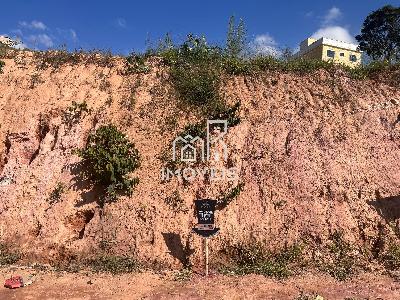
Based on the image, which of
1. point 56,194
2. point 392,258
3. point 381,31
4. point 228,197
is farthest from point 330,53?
point 56,194

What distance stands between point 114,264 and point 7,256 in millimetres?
2347

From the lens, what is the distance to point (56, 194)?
1022 centimetres

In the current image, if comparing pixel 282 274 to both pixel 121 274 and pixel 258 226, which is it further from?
pixel 121 274

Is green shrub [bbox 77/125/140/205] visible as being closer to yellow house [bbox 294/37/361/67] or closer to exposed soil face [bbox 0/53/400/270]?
exposed soil face [bbox 0/53/400/270]

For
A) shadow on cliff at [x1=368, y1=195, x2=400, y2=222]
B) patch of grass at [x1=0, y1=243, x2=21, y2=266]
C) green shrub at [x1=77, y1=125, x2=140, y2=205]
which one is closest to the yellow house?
shadow on cliff at [x1=368, y1=195, x2=400, y2=222]

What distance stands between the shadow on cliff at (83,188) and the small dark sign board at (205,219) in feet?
8.41

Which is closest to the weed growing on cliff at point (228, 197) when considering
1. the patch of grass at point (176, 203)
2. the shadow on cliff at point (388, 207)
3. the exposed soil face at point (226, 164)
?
the exposed soil face at point (226, 164)

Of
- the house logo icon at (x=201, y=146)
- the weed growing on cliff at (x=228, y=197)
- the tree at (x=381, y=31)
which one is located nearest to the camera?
the weed growing on cliff at (x=228, y=197)

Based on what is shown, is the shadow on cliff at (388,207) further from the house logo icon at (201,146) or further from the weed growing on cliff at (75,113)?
the weed growing on cliff at (75,113)

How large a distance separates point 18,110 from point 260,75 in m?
6.91

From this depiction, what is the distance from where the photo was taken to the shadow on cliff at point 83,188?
10.1 m

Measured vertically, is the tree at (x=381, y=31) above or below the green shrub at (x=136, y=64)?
above
